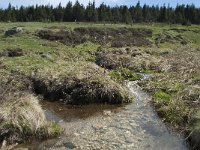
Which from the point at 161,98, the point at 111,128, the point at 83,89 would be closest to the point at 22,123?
the point at 111,128

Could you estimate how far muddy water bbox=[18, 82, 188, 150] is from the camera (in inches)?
709

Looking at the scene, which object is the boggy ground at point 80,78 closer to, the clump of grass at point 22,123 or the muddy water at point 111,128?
the clump of grass at point 22,123

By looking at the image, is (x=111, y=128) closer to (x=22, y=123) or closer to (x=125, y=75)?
(x=22, y=123)

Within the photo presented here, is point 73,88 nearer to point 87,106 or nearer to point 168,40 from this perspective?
point 87,106

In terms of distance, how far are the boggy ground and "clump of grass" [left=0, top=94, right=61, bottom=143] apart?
47 mm

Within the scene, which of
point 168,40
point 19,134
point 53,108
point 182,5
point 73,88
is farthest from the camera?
point 182,5

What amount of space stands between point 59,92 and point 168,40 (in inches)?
1894

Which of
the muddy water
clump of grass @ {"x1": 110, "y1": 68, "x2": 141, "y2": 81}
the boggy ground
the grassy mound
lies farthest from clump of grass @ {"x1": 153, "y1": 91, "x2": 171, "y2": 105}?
clump of grass @ {"x1": 110, "y1": 68, "x2": 141, "y2": 81}

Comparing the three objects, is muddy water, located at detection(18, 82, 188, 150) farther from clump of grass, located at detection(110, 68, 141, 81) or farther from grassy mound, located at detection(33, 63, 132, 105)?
clump of grass, located at detection(110, 68, 141, 81)

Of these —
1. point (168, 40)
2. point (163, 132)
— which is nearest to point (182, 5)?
point (168, 40)

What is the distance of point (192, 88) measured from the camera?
82.7ft

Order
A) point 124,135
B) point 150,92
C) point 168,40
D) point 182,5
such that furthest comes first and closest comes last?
point 182,5
point 168,40
point 150,92
point 124,135

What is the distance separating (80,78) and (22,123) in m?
9.33

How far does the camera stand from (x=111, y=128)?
20.5 metres
